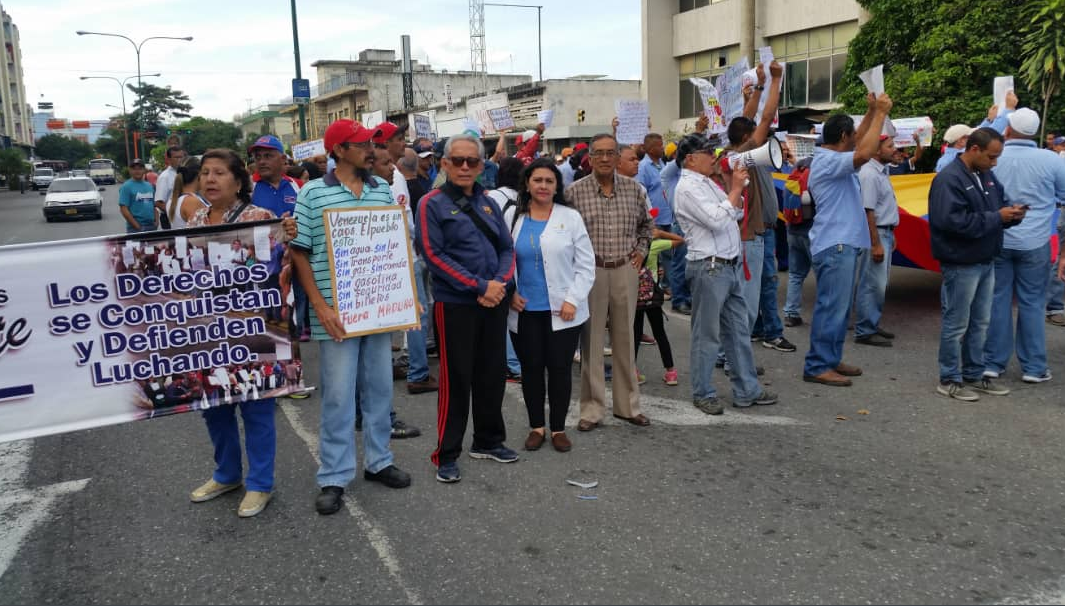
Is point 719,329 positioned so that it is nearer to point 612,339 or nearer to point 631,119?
point 612,339

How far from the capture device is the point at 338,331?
421 cm

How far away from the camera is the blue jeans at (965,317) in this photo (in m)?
5.97

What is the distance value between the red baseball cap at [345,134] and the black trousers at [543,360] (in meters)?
1.45

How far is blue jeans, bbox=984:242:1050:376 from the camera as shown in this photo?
20.7ft

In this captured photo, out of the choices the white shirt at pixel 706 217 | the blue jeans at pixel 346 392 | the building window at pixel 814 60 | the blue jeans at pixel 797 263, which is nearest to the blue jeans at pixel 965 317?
the white shirt at pixel 706 217

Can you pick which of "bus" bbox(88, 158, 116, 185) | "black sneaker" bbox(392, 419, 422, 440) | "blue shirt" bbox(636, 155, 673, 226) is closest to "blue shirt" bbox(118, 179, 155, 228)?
"blue shirt" bbox(636, 155, 673, 226)

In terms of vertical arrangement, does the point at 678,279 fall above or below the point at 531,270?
below

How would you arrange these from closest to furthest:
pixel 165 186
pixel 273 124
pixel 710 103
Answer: pixel 710 103 → pixel 165 186 → pixel 273 124

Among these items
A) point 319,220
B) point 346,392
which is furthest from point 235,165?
point 346,392

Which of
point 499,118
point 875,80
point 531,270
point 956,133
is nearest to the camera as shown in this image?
point 531,270

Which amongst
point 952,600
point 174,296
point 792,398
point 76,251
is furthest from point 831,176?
point 76,251

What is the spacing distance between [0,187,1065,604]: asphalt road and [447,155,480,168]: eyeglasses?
5.75ft

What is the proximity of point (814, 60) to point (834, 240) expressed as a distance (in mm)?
23590

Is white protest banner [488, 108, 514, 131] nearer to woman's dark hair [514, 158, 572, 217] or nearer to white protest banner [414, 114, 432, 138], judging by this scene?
white protest banner [414, 114, 432, 138]
